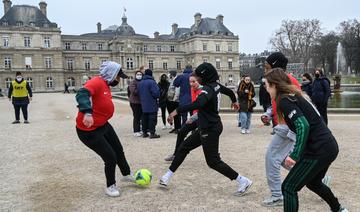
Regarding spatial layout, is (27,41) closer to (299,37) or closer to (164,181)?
(299,37)

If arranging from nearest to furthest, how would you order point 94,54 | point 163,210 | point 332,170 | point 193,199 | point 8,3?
point 163,210 → point 193,199 → point 332,170 → point 8,3 → point 94,54

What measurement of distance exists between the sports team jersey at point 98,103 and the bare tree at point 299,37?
67.0 m

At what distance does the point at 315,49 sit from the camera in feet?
238

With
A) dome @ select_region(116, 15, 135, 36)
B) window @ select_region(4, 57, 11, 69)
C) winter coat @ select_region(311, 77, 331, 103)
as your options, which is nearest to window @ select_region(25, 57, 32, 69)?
window @ select_region(4, 57, 11, 69)

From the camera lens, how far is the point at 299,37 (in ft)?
223

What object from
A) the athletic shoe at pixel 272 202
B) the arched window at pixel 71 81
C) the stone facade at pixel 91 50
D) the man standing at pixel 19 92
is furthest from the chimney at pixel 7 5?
the athletic shoe at pixel 272 202

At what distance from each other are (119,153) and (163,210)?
1.41 metres

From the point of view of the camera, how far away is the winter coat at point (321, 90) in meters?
9.50

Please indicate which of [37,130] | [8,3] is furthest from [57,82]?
[37,130]

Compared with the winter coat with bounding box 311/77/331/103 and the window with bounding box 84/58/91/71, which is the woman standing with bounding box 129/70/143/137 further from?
the window with bounding box 84/58/91/71

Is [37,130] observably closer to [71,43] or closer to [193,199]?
[193,199]

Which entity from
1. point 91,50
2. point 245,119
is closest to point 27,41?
point 91,50

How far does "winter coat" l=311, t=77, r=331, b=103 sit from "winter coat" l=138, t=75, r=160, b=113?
4227 mm

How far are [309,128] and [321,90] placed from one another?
22.3 ft
